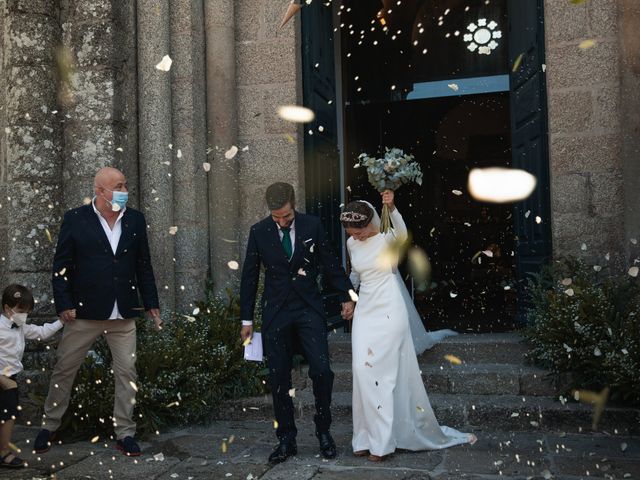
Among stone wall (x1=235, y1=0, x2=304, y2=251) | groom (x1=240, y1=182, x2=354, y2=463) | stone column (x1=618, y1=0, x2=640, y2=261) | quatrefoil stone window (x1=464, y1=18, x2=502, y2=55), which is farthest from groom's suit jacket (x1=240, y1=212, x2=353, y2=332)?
quatrefoil stone window (x1=464, y1=18, x2=502, y2=55)

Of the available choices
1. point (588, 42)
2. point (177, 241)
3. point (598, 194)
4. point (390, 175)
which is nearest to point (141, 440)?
point (177, 241)

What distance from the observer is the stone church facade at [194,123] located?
618 centimetres

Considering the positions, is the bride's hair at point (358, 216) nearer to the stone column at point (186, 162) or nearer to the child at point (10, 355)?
the child at point (10, 355)

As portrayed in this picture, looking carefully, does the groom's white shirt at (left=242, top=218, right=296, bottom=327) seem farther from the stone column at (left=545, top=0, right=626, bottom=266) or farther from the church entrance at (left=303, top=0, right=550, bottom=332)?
the stone column at (left=545, top=0, right=626, bottom=266)

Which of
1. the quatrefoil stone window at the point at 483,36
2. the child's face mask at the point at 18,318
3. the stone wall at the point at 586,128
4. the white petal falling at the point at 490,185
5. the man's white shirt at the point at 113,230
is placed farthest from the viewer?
the white petal falling at the point at 490,185

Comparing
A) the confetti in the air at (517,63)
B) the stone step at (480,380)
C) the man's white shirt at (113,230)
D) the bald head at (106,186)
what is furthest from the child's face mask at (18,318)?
the confetti in the air at (517,63)

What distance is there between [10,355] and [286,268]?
5.83 ft

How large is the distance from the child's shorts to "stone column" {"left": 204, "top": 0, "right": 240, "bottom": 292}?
2616mm

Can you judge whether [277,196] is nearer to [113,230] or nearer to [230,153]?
[113,230]

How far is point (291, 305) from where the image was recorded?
4.70m

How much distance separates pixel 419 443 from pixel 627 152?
2.97 m

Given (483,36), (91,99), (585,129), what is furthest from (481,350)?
(483,36)

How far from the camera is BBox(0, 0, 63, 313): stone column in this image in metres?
6.24

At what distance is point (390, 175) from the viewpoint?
5.37 meters
